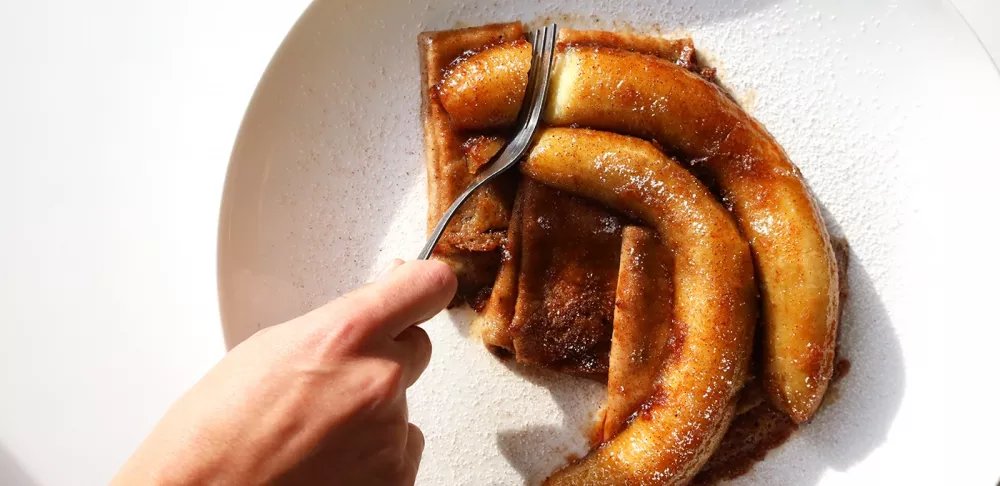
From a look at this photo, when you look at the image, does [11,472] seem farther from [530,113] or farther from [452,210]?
[530,113]

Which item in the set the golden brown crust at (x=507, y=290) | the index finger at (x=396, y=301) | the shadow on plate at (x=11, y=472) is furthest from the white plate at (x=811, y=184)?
the shadow on plate at (x=11, y=472)

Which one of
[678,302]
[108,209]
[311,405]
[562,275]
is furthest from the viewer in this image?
[108,209]

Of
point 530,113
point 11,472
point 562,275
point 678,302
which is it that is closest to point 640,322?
point 678,302

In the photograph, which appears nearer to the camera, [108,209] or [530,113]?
[530,113]

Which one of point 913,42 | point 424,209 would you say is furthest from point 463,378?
point 913,42

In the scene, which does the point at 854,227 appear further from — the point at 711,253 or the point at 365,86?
the point at 365,86

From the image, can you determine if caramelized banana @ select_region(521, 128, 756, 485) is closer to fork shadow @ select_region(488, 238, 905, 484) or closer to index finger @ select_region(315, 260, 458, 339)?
A: fork shadow @ select_region(488, 238, 905, 484)

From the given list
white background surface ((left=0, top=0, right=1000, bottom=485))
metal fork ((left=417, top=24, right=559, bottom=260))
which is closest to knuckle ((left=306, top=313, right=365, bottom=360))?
metal fork ((left=417, top=24, right=559, bottom=260))
